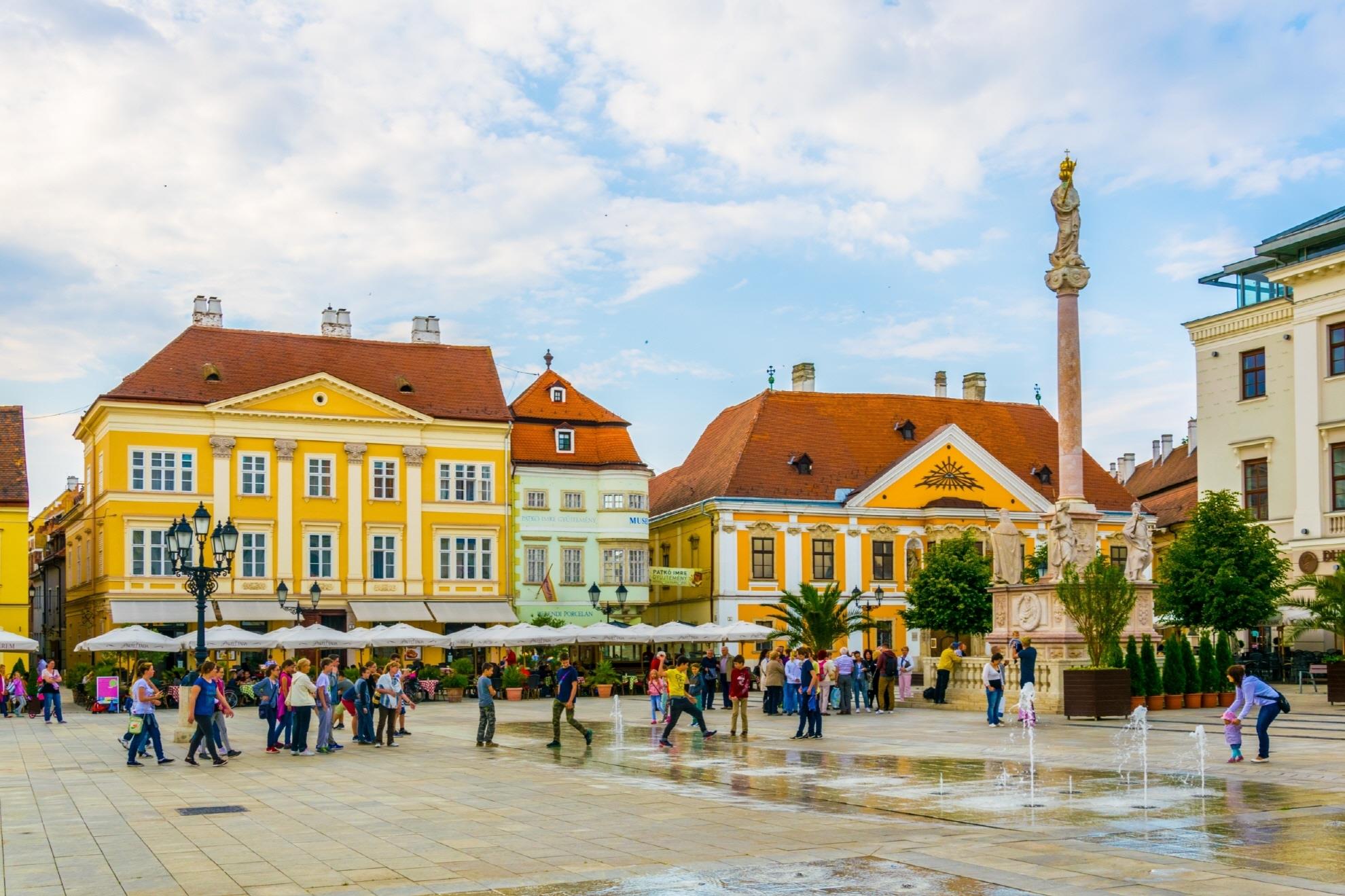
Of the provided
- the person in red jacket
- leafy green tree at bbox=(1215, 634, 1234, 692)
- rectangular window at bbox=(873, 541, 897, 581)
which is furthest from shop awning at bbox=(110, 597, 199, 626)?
leafy green tree at bbox=(1215, 634, 1234, 692)

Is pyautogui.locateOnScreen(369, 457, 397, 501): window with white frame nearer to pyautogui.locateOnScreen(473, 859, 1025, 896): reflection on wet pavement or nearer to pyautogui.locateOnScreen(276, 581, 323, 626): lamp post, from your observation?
pyautogui.locateOnScreen(276, 581, 323, 626): lamp post

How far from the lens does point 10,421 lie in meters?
57.5

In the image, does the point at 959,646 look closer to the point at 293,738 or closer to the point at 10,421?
the point at 293,738

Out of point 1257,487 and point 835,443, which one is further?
point 835,443

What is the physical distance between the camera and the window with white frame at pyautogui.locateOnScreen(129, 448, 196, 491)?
52094 millimetres

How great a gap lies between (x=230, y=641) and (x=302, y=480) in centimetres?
1293

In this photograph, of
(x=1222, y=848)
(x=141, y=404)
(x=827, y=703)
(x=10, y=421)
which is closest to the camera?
(x=1222, y=848)

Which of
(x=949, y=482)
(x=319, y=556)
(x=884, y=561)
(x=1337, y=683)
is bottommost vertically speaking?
(x=1337, y=683)

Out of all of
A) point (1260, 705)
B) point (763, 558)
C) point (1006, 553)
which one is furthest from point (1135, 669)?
point (763, 558)

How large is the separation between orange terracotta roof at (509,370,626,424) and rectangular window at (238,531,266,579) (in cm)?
1141

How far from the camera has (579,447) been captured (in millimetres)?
59531

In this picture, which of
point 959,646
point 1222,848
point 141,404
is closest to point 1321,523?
point 959,646

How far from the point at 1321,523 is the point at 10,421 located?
154 ft

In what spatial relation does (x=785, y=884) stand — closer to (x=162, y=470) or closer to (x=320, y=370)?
(x=162, y=470)
